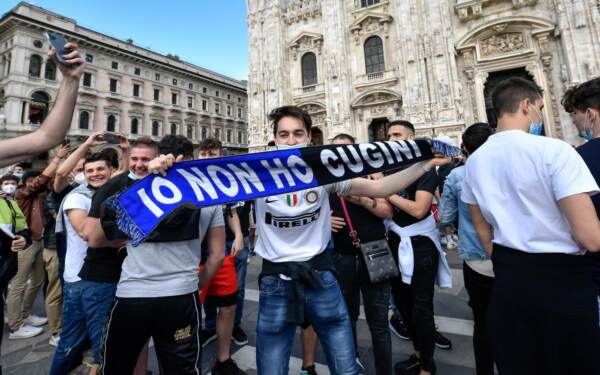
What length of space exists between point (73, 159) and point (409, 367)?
3.80m

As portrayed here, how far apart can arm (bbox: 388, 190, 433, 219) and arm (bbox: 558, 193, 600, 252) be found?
45.2 inches

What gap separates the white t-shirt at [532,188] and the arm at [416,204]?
0.86 m

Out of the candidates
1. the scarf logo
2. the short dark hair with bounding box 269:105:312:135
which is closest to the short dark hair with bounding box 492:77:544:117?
the short dark hair with bounding box 269:105:312:135

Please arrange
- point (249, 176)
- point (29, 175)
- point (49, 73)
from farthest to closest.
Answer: point (49, 73), point (29, 175), point (249, 176)

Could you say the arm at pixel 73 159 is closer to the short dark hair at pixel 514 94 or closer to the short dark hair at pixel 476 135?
the short dark hair at pixel 514 94

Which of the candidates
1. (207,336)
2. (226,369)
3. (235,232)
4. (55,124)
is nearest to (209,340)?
(207,336)

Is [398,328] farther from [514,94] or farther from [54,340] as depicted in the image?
[54,340]

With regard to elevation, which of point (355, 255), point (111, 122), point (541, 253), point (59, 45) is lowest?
point (355, 255)

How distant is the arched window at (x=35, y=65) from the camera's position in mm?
23986

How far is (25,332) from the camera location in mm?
3752

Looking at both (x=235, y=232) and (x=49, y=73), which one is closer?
(x=235, y=232)

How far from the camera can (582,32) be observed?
516 inches

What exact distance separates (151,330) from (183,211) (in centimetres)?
70

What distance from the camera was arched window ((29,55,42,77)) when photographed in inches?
944
